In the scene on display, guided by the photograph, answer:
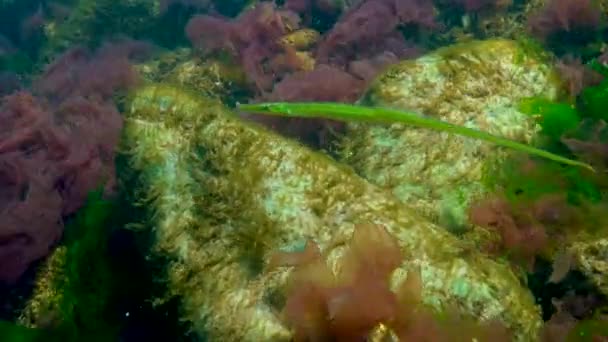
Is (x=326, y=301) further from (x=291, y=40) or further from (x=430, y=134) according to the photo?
(x=291, y=40)

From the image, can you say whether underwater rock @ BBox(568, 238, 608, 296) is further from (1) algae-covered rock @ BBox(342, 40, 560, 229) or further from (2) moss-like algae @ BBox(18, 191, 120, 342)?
(2) moss-like algae @ BBox(18, 191, 120, 342)

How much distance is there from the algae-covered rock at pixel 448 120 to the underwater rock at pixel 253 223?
0.58 metres

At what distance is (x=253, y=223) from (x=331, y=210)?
0.56 m

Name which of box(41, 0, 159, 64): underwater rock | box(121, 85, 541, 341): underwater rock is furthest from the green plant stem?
box(41, 0, 159, 64): underwater rock

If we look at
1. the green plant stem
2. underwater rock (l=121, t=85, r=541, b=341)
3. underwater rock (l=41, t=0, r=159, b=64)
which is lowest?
underwater rock (l=41, t=0, r=159, b=64)

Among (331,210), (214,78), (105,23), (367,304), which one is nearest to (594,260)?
(367,304)

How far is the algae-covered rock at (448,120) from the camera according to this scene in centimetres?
401

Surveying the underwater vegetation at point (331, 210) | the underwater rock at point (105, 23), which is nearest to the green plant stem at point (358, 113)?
the underwater vegetation at point (331, 210)

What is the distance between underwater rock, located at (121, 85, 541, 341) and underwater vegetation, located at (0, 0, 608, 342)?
0.04 ft

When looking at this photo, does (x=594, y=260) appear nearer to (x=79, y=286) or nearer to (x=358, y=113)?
(x=358, y=113)

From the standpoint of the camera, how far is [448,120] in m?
4.39

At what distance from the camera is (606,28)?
611 centimetres

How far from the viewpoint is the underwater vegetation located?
2.93m

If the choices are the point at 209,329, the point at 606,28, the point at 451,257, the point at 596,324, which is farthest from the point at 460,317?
the point at 606,28
